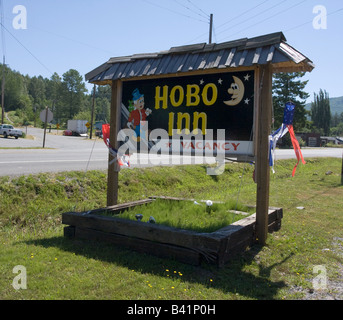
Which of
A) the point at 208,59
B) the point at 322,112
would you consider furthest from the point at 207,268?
the point at 322,112

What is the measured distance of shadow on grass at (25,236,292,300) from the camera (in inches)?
148

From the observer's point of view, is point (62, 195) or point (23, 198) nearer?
point (23, 198)

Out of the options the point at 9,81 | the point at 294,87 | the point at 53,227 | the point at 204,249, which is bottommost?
the point at 53,227

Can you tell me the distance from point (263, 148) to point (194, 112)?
1395mm

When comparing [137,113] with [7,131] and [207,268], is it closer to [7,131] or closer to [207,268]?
[207,268]

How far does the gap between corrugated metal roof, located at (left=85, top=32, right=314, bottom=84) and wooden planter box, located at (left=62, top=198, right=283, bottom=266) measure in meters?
2.54

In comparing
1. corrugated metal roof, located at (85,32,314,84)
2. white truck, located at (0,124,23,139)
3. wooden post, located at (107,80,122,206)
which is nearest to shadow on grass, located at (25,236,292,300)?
wooden post, located at (107,80,122,206)

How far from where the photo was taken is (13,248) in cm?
491

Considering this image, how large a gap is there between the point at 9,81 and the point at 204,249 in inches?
4583

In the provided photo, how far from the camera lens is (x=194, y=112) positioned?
19.3 feet

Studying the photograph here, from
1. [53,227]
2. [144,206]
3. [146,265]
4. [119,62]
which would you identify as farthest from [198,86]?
[53,227]

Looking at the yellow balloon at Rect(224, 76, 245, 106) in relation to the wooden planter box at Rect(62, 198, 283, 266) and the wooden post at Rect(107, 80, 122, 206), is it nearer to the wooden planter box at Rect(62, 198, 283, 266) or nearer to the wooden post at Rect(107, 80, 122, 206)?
the wooden planter box at Rect(62, 198, 283, 266)

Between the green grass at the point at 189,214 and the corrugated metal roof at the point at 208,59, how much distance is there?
247 centimetres
